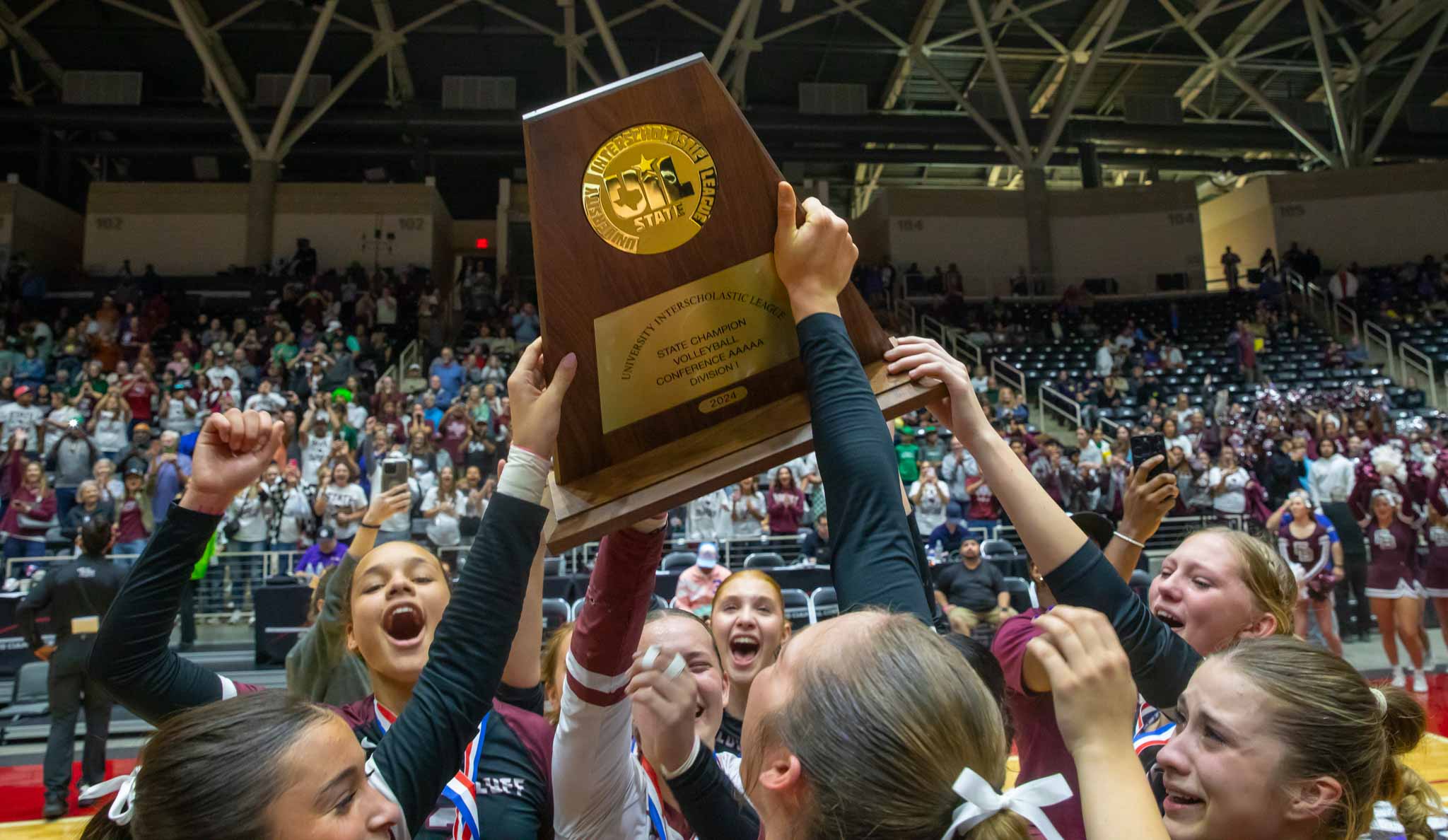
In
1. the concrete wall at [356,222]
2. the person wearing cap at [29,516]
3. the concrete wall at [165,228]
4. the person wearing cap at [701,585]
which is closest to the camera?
the person wearing cap at [701,585]

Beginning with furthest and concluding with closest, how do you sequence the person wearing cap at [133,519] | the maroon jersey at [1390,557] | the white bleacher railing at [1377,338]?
the white bleacher railing at [1377,338]
the person wearing cap at [133,519]
the maroon jersey at [1390,557]

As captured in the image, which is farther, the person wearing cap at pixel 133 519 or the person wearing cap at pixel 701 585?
the person wearing cap at pixel 133 519

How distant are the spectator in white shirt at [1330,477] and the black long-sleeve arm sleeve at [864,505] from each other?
32.9 ft

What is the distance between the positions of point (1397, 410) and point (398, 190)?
58.8ft

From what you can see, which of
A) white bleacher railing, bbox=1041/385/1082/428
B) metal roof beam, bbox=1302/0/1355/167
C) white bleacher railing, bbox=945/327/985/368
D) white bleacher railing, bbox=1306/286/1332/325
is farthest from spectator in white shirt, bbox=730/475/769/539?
metal roof beam, bbox=1302/0/1355/167

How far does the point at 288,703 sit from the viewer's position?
1312 millimetres

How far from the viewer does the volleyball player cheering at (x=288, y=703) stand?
1.19 m

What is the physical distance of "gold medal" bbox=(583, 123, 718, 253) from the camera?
1.36 metres

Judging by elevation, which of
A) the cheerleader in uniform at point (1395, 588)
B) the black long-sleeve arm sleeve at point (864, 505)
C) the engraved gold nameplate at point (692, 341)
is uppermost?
the engraved gold nameplate at point (692, 341)

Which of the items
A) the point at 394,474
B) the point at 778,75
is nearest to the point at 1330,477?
the point at 394,474

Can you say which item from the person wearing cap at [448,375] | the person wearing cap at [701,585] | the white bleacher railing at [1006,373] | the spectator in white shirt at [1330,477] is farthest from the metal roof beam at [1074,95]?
the person wearing cap at [701,585]

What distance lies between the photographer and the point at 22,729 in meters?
6.70

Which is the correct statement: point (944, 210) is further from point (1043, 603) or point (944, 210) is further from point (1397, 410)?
point (1043, 603)

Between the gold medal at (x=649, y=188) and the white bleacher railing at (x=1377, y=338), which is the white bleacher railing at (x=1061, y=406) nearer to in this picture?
the white bleacher railing at (x=1377, y=338)
